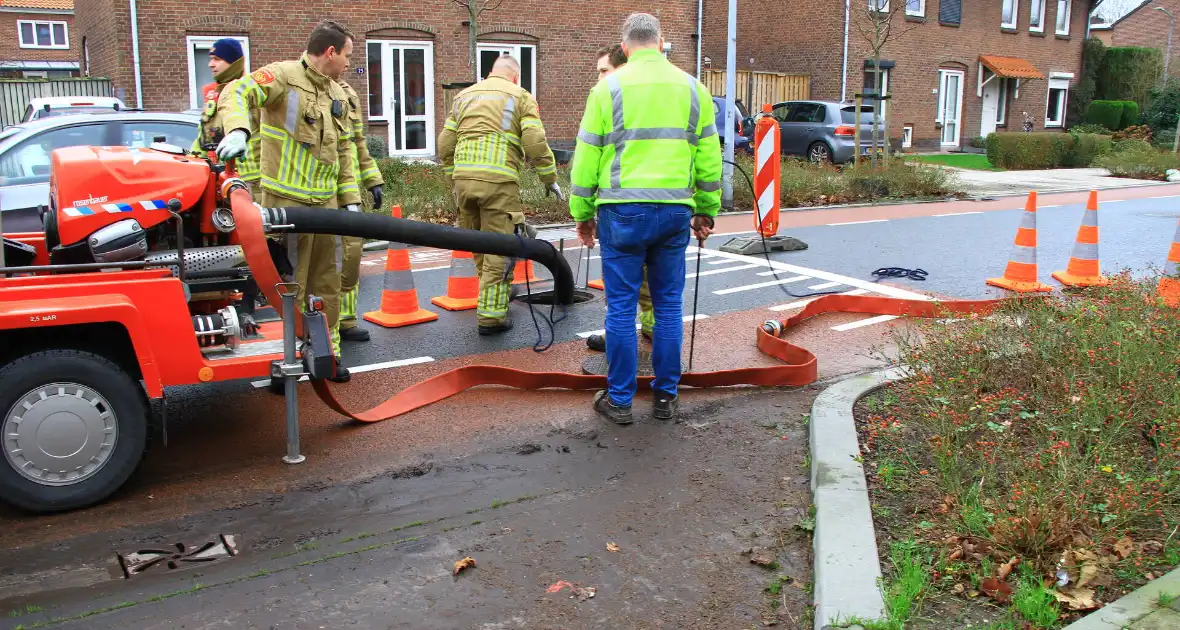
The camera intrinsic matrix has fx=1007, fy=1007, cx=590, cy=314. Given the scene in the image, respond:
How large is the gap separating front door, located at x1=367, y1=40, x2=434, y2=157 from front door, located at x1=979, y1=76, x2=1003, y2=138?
2186cm

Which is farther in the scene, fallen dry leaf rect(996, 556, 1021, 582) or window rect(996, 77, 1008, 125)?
window rect(996, 77, 1008, 125)

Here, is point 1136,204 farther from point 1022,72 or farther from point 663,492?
point 1022,72

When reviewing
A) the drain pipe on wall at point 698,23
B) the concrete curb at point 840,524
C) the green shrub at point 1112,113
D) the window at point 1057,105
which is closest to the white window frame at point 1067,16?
the window at point 1057,105

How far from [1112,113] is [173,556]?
4090 cm

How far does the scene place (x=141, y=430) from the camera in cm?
423

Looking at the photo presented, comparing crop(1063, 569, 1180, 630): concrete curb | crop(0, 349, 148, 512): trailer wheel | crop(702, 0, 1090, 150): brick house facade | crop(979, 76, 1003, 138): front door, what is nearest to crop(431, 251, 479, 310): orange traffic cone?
crop(0, 349, 148, 512): trailer wheel

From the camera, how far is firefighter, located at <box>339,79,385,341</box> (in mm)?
6488

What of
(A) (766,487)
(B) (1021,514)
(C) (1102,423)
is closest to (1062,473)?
(B) (1021,514)

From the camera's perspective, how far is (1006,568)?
339 centimetres

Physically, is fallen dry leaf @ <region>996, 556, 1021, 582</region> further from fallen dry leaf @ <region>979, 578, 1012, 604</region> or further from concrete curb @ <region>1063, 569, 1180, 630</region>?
concrete curb @ <region>1063, 569, 1180, 630</region>

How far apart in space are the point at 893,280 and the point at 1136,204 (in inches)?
407

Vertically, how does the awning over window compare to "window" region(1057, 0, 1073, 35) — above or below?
below

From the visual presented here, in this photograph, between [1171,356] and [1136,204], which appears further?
[1136,204]

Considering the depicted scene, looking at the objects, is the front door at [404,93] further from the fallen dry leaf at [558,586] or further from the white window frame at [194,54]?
the fallen dry leaf at [558,586]
